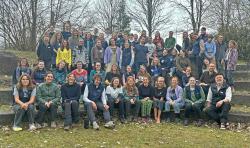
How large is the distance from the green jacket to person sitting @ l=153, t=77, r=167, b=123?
9.14ft

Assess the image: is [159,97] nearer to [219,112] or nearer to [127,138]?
[219,112]

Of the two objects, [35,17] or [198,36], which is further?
[35,17]

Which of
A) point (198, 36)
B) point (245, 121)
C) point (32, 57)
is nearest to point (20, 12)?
point (32, 57)

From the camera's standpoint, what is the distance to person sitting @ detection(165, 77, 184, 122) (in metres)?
11.2

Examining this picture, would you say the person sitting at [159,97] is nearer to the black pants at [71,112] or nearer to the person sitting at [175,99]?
the person sitting at [175,99]

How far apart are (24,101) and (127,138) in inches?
111

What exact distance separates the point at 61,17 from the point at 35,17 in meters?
3.21

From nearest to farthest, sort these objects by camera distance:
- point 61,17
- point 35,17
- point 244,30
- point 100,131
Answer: point 100,131, point 244,30, point 35,17, point 61,17

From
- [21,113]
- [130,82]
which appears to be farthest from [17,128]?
[130,82]

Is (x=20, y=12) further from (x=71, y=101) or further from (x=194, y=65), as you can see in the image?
(x=71, y=101)

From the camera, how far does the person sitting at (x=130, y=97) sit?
11.1m

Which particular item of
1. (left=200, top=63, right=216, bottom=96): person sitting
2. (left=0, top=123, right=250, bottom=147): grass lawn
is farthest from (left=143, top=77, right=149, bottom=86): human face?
(left=0, top=123, right=250, bottom=147): grass lawn

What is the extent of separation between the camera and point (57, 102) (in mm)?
10242

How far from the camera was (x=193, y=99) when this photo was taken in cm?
1116
